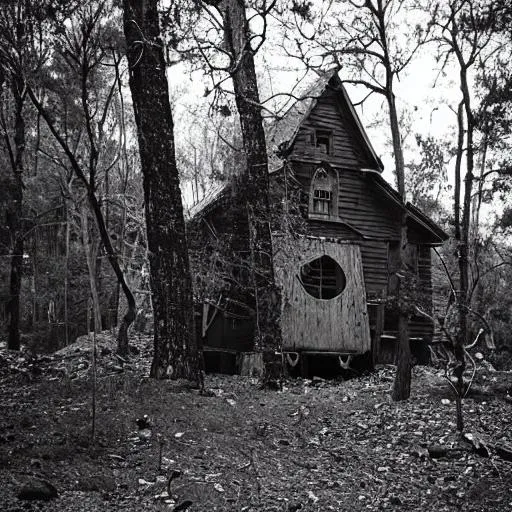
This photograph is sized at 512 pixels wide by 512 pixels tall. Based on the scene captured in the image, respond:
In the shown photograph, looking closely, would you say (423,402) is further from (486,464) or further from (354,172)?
(354,172)

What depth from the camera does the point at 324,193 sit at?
18.1 meters

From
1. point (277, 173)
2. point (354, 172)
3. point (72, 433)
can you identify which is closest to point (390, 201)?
point (354, 172)

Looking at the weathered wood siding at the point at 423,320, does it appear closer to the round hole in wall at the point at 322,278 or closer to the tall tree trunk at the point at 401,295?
the round hole in wall at the point at 322,278

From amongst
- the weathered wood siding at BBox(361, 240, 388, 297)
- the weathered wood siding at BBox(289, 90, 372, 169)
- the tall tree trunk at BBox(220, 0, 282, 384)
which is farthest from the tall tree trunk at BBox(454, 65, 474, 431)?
the weathered wood siding at BBox(361, 240, 388, 297)

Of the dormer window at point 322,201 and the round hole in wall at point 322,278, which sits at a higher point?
the dormer window at point 322,201

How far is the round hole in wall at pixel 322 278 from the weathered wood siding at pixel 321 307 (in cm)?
35

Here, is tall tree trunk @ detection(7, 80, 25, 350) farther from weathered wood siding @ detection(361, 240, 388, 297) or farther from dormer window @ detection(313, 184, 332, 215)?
weathered wood siding @ detection(361, 240, 388, 297)

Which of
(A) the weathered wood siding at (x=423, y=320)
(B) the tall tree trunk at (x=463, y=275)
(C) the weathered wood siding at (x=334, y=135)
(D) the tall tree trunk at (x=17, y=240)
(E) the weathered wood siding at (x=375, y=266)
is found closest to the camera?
(B) the tall tree trunk at (x=463, y=275)

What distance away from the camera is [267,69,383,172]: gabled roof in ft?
56.5

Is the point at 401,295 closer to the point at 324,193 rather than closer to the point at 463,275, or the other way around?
the point at 463,275

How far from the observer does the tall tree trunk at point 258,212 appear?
36.9 feet

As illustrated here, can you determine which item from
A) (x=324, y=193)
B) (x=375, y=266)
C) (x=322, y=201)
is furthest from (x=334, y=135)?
(x=375, y=266)

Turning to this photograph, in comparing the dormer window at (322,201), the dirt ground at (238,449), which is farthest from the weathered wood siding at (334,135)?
the dirt ground at (238,449)

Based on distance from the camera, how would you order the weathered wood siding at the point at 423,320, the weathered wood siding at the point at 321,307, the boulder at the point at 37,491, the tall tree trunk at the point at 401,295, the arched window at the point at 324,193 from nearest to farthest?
the boulder at the point at 37,491 < the tall tree trunk at the point at 401,295 < the weathered wood siding at the point at 321,307 < the arched window at the point at 324,193 < the weathered wood siding at the point at 423,320
